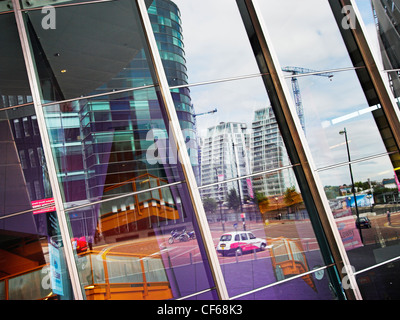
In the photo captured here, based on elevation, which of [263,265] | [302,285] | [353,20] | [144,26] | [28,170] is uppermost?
[144,26]

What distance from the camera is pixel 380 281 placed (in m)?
6.01

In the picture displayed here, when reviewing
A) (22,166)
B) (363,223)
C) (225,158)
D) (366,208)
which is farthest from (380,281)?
(22,166)

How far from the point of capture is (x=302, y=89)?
6648 millimetres

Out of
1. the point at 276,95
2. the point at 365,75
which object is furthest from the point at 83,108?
the point at 365,75

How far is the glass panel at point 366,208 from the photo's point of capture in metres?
6.12

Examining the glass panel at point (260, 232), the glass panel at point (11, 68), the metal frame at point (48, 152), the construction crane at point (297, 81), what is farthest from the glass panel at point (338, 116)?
the glass panel at point (11, 68)

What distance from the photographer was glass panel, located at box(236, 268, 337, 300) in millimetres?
5602

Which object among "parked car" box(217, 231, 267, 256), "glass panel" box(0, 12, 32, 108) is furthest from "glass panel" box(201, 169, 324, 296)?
"glass panel" box(0, 12, 32, 108)

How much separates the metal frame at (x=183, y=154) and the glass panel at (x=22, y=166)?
2.05 metres

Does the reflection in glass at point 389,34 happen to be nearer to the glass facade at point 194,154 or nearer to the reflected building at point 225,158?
the glass facade at point 194,154

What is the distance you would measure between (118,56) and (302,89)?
329cm

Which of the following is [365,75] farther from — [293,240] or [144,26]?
[144,26]

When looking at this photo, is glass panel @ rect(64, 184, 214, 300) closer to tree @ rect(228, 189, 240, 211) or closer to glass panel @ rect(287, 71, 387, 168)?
tree @ rect(228, 189, 240, 211)

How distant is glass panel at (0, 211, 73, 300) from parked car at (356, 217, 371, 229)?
4.74 metres
